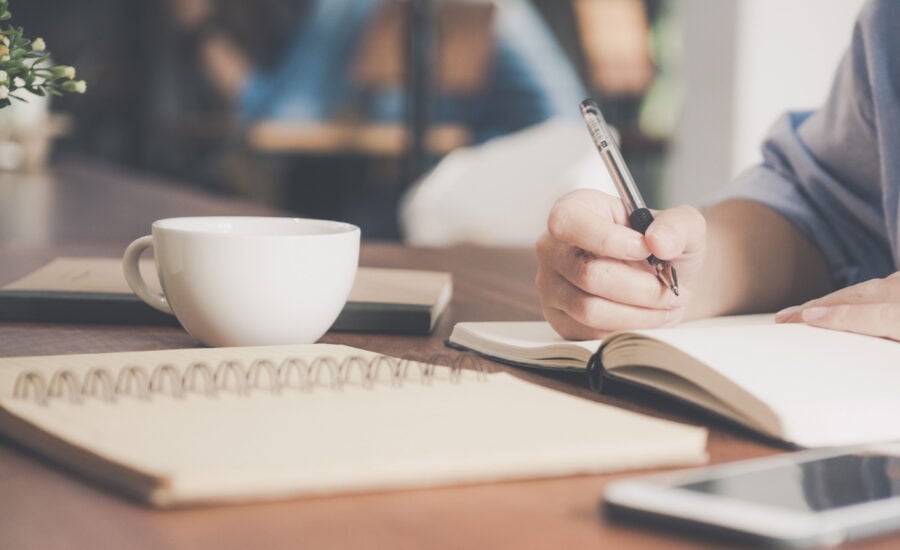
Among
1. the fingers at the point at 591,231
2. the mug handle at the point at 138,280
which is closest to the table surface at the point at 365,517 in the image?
the fingers at the point at 591,231

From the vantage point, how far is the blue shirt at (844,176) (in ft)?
3.21

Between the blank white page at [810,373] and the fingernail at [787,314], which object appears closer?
the blank white page at [810,373]

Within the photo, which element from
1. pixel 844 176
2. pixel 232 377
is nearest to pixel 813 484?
pixel 232 377

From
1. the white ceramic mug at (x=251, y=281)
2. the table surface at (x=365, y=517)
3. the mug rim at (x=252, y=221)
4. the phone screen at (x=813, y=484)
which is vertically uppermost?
the mug rim at (x=252, y=221)

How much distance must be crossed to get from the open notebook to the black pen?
3.0 inches

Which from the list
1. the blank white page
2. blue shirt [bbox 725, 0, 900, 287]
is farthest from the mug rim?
blue shirt [bbox 725, 0, 900, 287]

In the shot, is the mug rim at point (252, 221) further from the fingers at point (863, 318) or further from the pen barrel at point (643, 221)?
the fingers at point (863, 318)

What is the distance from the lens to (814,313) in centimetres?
65

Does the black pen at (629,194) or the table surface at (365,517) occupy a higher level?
the black pen at (629,194)

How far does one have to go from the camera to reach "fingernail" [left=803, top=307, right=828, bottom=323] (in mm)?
649

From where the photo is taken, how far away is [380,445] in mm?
408

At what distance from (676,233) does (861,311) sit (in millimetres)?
122

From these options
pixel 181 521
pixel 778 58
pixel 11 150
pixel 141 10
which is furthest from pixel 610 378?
pixel 141 10

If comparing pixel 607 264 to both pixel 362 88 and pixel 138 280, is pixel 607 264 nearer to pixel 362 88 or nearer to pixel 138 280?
pixel 138 280
